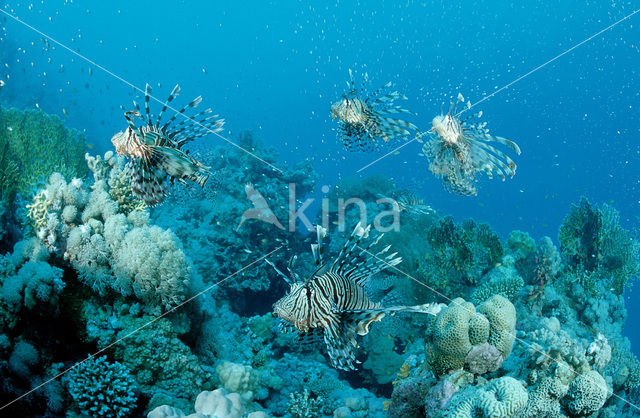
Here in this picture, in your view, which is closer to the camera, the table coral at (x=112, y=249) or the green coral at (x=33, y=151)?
the table coral at (x=112, y=249)

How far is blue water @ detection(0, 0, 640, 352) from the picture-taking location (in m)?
61.8

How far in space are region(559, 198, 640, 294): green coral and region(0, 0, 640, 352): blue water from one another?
32.7 metres

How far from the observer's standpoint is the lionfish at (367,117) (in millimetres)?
4695

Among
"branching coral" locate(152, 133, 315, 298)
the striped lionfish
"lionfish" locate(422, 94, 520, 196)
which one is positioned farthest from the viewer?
the striped lionfish

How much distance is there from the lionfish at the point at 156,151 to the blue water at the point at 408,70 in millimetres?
37715

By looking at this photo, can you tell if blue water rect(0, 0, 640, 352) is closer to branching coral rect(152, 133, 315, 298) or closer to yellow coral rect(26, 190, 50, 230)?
branching coral rect(152, 133, 315, 298)

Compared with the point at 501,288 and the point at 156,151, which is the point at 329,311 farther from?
the point at 501,288

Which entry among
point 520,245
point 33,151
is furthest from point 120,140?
point 520,245

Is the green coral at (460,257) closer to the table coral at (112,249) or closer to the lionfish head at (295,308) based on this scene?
the table coral at (112,249)

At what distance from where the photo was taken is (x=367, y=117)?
189 inches

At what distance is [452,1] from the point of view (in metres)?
79.2

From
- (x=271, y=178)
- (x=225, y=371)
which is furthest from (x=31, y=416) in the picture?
(x=271, y=178)

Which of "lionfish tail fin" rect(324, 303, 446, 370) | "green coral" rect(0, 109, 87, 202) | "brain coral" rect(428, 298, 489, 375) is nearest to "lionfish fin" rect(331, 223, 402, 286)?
"lionfish tail fin" rect(324, 303, 446, 370)

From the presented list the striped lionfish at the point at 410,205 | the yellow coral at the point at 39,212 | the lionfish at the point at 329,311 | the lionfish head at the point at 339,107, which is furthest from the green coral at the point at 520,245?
the yellow coral at the point at 39,212
